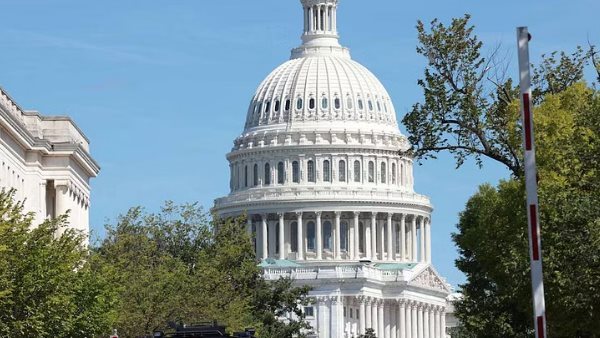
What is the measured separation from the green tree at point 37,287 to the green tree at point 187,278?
10.3 meters

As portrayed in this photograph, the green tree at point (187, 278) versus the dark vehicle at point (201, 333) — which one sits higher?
the green tree at point (187, 278)

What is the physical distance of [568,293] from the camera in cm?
5156

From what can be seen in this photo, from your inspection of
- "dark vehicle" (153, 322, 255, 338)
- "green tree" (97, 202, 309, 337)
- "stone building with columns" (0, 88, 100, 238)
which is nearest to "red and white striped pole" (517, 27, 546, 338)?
"dark vehicle" (153, 322, 255, 338)

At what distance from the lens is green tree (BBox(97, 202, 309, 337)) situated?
84.1 m

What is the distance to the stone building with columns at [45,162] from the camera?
93.2 m

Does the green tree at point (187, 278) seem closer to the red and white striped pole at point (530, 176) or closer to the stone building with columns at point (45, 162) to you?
the stone building with columns at point (45, 162)

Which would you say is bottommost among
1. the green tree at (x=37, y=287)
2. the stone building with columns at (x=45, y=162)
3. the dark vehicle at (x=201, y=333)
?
the dark vehicle at (x=201, y=333)

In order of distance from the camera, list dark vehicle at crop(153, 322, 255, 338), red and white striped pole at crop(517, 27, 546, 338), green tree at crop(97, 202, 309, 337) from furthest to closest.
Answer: green tree at crop(97, 202, 309, 337) < dark vehicle at crop(153, 322, 255, 338) < red and white striped pole at crop(517, 27, 546, 338)

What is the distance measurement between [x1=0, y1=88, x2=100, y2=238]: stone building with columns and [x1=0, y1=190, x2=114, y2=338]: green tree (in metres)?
26.1

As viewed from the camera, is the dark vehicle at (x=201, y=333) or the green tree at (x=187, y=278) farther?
the green tree at (x=187, y=278)

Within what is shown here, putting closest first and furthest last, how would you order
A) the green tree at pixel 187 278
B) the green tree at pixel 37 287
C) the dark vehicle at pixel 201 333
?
the dark vehicle at pixel 201 333, the green tree at pixel 37 287, the green tree at pixel 187 278

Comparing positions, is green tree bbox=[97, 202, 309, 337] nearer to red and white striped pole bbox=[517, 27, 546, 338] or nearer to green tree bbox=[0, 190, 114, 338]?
green tree bbox=[0, 190, 114, 338]

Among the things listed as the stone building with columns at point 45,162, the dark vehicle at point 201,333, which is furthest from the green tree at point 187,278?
the dark vehicle at point 201,333

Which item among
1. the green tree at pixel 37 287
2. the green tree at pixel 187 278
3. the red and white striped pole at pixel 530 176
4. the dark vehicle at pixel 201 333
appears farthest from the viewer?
the green tree at pixel 187 278
